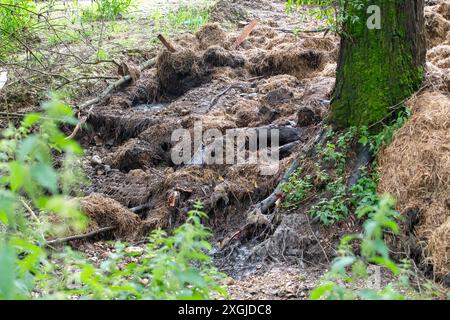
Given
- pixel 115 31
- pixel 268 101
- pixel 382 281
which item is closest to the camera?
pixel 382 281

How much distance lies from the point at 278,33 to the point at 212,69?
2.25 metres

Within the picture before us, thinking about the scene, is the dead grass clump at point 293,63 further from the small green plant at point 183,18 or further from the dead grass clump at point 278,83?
the small green plant at point 183,18

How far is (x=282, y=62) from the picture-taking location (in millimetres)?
9891

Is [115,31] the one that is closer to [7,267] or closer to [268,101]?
[268,101]

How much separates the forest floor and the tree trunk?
0.33 metres

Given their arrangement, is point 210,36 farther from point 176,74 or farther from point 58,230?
point 58,230

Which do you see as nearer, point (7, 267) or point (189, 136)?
point (7, 267)

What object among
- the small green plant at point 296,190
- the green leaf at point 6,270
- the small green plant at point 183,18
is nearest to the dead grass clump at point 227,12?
the small green plant at point 183,18

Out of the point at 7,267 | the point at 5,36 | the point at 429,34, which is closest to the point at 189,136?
the point at 5,36

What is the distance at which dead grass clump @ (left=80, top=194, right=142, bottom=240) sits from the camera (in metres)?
6.38

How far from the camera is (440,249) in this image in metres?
4.67

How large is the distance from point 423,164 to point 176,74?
18.0ft

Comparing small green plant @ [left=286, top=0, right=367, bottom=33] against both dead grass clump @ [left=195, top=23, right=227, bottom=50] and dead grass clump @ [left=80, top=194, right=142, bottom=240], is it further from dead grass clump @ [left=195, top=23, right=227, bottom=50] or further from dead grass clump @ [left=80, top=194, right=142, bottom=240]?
dead grass clump @ [left=195, top=23, right=227, bottom=50]
